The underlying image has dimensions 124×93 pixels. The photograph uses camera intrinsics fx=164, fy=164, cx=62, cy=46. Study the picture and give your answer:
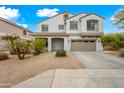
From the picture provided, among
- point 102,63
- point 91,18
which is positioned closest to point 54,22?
point 91,18

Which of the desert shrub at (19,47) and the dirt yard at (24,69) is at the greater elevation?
the desert shrub at (19,47)

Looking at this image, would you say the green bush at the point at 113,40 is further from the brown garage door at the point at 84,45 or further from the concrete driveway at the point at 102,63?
the concrete driveway at the point at 102,63

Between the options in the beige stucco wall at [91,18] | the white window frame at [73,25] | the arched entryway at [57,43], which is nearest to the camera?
the beige stucco wall at [91,18]

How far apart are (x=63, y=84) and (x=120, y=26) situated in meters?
16.6

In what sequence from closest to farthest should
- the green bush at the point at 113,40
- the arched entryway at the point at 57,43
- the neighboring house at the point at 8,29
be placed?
1. the green bush at the point at 113,40
2. the neighboring house at the point at 8,29
3. the arched entryway at the point at 57,43

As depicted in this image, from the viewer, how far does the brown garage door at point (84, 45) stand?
26875 mm

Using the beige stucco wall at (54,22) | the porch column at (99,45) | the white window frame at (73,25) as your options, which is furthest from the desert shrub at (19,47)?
the porch column at (99,45)

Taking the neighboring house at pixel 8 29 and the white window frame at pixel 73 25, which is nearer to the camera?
the white window frame at pixel 73 25

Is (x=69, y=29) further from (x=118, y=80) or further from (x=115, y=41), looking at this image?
(x=118, y=80)

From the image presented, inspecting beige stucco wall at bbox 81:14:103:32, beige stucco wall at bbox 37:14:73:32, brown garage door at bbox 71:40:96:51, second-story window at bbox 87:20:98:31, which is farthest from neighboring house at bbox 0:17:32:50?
second-story window at bbox 87:20:98:31
